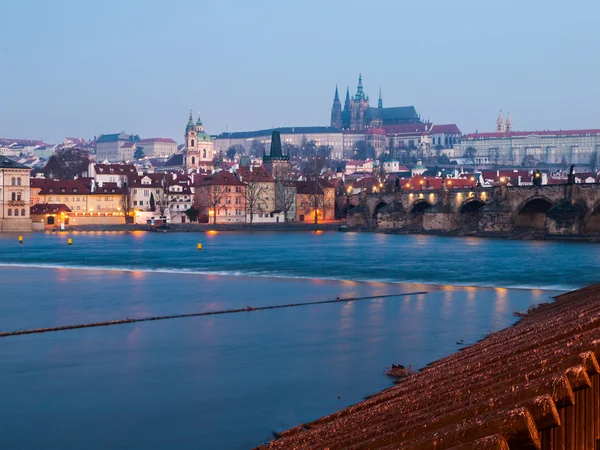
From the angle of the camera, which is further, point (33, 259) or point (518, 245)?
point (518, 245)

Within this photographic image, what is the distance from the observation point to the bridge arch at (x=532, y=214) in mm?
77294

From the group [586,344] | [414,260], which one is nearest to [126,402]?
[586,344]

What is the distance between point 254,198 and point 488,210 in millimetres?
29806

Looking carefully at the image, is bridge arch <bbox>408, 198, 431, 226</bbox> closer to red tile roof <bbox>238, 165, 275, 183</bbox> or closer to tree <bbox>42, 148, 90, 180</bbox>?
red tile roof <bbox>238, 165, 275, 183</bbox>

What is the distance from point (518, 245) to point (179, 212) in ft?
151

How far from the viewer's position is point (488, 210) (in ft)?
257

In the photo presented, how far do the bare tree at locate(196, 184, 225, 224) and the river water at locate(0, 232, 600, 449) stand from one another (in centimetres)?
Result: 4789

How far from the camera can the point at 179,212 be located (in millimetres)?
100438

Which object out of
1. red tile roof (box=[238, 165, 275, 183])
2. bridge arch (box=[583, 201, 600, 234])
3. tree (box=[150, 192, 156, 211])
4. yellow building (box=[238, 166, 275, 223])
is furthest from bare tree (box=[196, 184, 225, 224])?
bridge arch (box=[583, 201, 600, 234])

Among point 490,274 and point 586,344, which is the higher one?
point 586,344

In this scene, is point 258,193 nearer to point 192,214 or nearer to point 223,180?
point 223,180

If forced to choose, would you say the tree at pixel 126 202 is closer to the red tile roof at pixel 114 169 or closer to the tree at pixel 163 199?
the tree at pixel 163 199

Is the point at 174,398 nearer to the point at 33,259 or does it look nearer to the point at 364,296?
the point at 364,296

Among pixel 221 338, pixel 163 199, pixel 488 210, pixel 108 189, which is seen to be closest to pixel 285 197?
pixel 163 199
